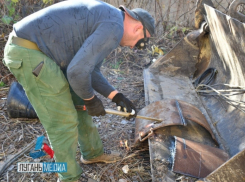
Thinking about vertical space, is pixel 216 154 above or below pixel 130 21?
below

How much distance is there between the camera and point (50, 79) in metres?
1.92

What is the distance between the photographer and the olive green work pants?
1.88 metres

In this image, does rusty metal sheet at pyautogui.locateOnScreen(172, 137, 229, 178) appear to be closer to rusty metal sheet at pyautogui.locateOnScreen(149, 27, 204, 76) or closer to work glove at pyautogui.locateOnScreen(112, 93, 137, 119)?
work glove at pyautogui.locateOnScreen(112, 93, 137, 119)

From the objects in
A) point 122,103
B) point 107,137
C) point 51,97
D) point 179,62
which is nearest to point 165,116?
point 122,103

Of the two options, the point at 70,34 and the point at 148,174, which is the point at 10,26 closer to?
the point at 70,34

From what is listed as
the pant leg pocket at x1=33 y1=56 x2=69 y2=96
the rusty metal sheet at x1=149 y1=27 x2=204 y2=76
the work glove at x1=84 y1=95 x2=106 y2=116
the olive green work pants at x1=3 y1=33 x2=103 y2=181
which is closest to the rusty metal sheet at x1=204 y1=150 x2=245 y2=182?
the work glove at x1=84 y1=95 x2=106 y2=116

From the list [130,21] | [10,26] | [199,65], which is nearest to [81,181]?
[130,21]

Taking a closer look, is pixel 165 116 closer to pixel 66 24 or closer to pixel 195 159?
pixel 195 159

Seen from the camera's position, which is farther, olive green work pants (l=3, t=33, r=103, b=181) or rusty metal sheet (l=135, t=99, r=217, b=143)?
rusty metal sheet (l=135, t=99, r=217, b=143)

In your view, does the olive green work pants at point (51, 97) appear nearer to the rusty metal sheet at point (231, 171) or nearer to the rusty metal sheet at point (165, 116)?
the rusty metal sheet at point (165, 116)

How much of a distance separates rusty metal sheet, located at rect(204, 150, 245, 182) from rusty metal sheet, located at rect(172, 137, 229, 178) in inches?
9.0

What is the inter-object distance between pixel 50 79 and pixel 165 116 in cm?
126

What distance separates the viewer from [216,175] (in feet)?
5.98

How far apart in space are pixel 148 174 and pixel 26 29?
74.2 inches
